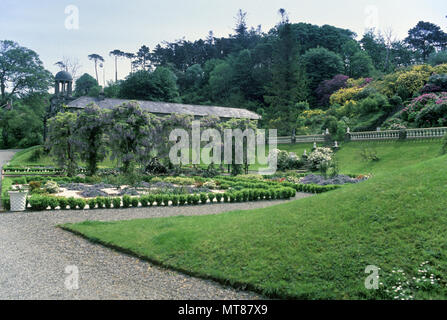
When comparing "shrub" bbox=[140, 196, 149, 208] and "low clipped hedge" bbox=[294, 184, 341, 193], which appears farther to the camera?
Result: "low clipped hedge" bbox=[294, 184, 341, 193]

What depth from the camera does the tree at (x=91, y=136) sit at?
23.2m

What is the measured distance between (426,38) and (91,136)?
68816mm

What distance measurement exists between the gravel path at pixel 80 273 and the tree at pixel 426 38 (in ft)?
249

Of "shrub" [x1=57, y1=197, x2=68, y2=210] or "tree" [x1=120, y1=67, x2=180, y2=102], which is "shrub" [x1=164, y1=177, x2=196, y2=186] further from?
"tree" [x1=120, y1=67, x2=180, y2=102]

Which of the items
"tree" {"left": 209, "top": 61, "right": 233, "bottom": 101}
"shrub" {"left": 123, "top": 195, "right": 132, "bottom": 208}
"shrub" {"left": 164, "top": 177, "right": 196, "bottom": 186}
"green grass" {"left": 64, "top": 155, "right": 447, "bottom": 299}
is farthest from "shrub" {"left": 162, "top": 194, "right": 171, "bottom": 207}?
"tree" {"left": 209, "top": 61, "right": 233, "bottom": 101}

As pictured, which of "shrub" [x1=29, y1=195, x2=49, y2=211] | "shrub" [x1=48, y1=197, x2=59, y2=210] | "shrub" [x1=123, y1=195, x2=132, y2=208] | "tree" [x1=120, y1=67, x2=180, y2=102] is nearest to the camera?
"shrub" [x1=29, y1=195, x2=49, y2=211]

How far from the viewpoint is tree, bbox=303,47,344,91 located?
214 feet

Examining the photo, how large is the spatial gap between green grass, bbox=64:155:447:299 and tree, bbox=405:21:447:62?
72.7 meters

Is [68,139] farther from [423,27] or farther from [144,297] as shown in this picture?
[423,27]

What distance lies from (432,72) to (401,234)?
41.9m

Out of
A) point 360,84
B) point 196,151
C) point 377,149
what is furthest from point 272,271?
point 360,84

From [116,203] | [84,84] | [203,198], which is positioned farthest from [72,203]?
[84,84]

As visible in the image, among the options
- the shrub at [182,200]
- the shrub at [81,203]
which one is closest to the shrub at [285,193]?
the shrub at [182,200]

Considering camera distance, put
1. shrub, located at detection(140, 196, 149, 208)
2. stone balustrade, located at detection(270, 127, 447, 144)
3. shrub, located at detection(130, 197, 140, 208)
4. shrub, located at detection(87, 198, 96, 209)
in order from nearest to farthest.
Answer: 1. shrub, located at detection(87, 198, 96, 209)
2. shrub, located at detection(130, 197, 140, 208)
3. shrub, located at detection(140, 196, 149, 208)
4. stone balustrade, located at detection(270, 127, 447, 144)
